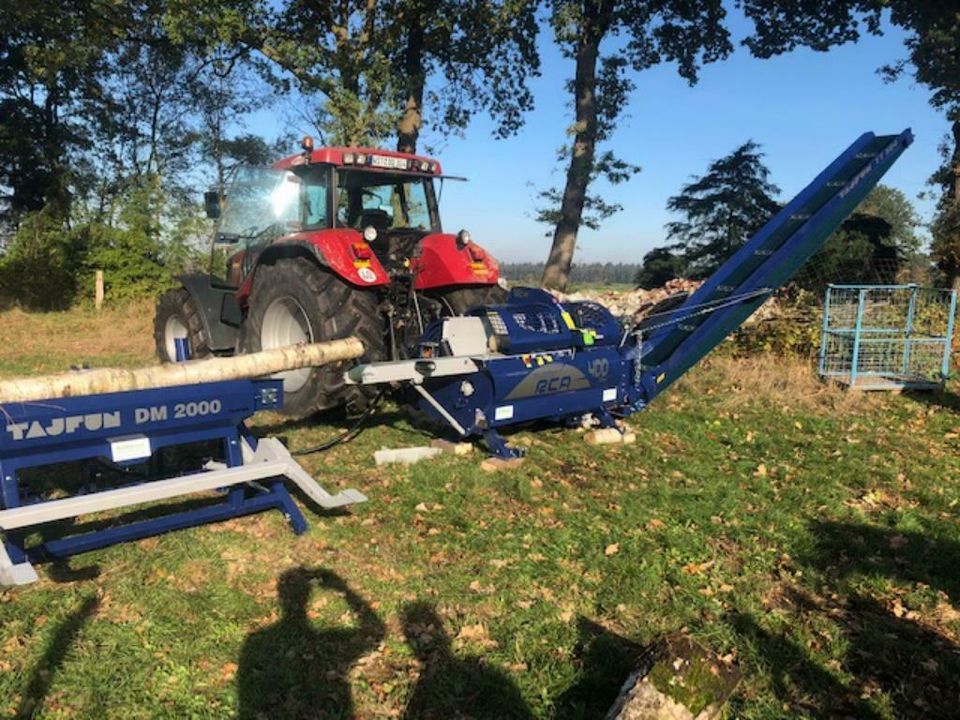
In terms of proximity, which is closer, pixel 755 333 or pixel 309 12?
pixel 755 333

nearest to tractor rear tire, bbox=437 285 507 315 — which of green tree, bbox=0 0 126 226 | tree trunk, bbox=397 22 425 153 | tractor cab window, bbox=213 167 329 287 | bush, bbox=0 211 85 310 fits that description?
tractor cab window, bbox=213 167 329 287

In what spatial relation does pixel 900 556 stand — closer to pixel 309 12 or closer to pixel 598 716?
pixel 598 716

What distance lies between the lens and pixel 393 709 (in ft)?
9.11

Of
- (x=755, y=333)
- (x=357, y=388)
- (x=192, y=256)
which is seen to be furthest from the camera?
(x=192, y=256)

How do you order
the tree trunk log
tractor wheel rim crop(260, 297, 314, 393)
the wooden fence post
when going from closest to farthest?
1. the tree trunk log
2. tractor wheel rim crop(260, 297, 314, 393)
3. the wooden fence post

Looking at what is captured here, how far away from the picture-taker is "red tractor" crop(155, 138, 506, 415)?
18.8ft

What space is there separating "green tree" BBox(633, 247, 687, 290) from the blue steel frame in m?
15.0

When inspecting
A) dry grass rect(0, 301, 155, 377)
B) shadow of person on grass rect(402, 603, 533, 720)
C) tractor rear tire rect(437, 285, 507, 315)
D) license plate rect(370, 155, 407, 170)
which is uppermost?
license plate rect(370, 155, 407, 170)

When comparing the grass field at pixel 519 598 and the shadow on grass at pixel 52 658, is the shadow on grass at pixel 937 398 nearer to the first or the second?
the grass field at pixel 519 598

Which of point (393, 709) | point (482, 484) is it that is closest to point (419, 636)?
point (393, 709)

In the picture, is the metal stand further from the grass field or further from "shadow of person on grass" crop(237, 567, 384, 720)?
"shadow of person on grass" crop(237, 567, 384, 720)

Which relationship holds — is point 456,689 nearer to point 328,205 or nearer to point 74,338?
point 328,205

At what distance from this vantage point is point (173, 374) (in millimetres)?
4078

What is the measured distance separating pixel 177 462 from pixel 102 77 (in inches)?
1040
